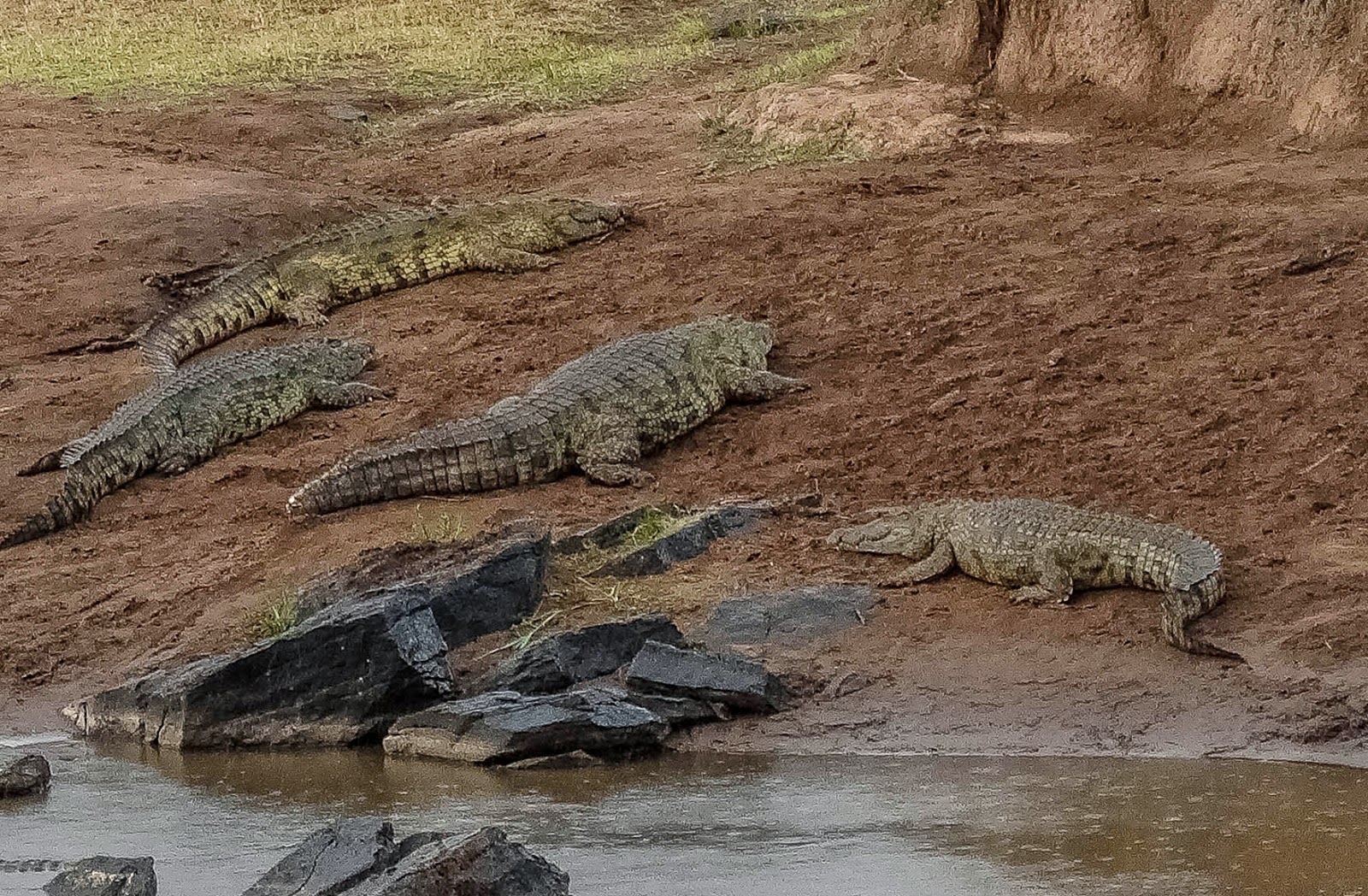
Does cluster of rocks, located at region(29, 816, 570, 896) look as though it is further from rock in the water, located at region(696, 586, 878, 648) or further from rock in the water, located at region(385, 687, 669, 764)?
rock in the water, located at region(696, 586, 878, 648)

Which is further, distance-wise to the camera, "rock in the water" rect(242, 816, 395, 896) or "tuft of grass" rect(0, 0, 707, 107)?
"tuft of grass" rect(0, 0, 707, 107)

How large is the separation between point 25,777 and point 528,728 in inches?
58.5

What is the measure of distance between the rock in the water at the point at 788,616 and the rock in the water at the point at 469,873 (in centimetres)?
215

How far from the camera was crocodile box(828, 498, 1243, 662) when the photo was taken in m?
6.28

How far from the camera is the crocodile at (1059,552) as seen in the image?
6277 mm

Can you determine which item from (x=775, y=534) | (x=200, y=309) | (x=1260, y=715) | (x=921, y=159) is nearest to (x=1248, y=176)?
(x=921, y=159)

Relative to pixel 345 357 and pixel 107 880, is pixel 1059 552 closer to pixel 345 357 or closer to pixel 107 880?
pixel 107 880

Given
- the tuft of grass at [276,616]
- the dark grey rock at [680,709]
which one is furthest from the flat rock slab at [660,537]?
the dark grey rock at [680,709]

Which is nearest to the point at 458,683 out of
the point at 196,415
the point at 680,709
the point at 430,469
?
the point at 680,709

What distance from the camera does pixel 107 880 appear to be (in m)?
4.70

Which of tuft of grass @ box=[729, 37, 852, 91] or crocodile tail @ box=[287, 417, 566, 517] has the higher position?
tuft of grass @ box=[729, 37, 852, 91]

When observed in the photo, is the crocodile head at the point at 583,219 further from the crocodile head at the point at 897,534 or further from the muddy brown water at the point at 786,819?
the muddy brown water at the point at 786,819

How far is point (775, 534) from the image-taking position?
7512mm

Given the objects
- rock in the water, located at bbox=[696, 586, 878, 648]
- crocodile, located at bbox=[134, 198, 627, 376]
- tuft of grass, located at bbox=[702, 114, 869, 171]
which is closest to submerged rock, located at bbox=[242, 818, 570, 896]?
rock in the water, located at bbox=[696, 586, 878, 648]
